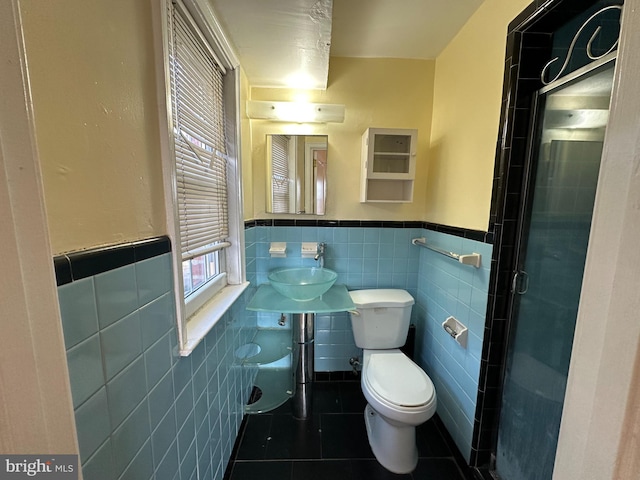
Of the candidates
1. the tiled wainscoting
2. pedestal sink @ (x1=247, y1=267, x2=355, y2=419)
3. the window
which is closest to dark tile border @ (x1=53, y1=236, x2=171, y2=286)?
the tiled wainscoting

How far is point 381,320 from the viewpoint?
66.4 inches

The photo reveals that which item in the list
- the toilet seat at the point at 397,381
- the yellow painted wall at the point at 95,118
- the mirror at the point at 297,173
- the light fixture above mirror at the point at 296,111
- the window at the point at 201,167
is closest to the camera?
the yellow painted wall at the point at 95,118

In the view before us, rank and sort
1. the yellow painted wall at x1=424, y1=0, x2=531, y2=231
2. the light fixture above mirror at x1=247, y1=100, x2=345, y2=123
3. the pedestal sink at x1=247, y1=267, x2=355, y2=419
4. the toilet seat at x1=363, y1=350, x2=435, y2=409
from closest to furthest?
the yellow painted wall at x1=424, y1=0, x2=531, y2=231, the toilet seat at x1=363, y1=350, x2=435, y2=409, the pedestal sink at x1=247, y1=267, x2=355, y2=419, the light fixture above mirror at x1=247, y1=100, x2=345, y2=123

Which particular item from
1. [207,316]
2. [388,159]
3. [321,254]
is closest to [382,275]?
[321,254]

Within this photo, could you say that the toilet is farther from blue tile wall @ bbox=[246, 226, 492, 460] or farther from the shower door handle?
the shower door handle

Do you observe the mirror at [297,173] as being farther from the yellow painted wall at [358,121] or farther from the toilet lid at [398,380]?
the toilet lid at [398,380]

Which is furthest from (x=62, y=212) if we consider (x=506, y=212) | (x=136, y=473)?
(x=506, y=212)

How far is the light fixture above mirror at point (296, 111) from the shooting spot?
164cm

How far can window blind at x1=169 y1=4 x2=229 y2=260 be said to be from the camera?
2.98ft

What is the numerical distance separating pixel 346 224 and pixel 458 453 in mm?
1493

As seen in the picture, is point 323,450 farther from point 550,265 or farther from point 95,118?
point 95,118

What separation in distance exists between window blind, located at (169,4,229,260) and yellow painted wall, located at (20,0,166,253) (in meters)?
0.18

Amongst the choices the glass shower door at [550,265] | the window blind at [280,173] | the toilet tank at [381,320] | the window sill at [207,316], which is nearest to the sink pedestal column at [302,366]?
the toilet tank at [381,320]

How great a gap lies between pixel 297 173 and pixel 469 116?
1092 mm
